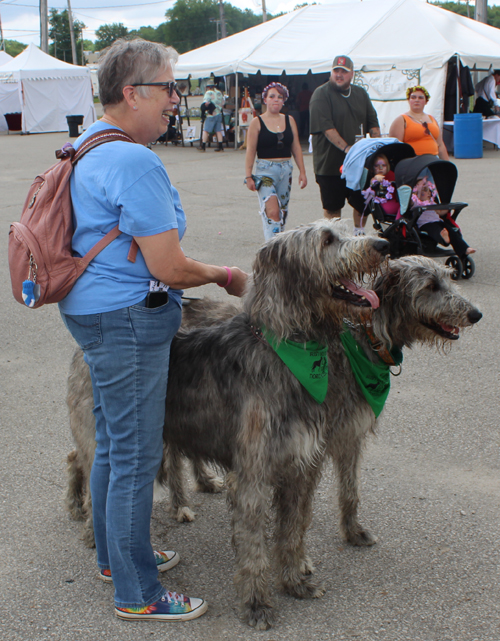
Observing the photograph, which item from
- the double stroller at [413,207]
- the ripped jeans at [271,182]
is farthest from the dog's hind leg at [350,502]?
the ripped jeans at [271,182]

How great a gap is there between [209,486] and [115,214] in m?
1.97

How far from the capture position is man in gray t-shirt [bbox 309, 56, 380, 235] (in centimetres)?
806

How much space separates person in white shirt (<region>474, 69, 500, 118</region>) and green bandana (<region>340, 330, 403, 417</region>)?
19179 millimetres

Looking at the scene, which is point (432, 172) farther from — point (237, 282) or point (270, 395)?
point (270, 395)

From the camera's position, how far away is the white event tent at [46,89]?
101ft

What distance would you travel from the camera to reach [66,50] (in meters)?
91.8

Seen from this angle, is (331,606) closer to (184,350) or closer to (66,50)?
(184,350)

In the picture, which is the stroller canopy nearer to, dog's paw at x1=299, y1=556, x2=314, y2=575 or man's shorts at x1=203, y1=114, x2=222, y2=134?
dog's paw at x1=299, y1=556, x2=314, y2=575

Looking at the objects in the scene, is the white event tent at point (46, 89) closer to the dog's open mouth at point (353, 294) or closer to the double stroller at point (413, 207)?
the double stroller at point (413, 207)

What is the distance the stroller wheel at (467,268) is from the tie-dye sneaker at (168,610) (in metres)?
5.58

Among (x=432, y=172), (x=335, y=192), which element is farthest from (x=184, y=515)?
(x=335, y=192)

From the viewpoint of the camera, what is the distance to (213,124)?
73.3ft

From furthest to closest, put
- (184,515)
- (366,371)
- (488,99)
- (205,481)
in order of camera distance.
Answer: (488,99)
(205,481)
(184,515)
(366,371)

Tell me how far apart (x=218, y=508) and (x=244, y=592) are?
35.9 inches
